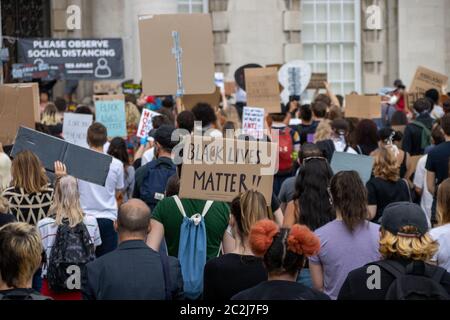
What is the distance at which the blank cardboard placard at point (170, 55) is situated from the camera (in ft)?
45.6

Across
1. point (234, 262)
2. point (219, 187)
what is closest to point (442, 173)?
point (219, 187)

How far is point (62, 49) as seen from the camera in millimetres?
20844

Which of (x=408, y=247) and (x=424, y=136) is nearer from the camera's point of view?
(x=408, y=247)

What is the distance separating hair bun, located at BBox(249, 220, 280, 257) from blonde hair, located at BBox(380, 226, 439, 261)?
0.66 metres

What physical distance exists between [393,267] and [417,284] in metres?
0.31

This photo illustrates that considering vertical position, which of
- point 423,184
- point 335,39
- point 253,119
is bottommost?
point 423,184

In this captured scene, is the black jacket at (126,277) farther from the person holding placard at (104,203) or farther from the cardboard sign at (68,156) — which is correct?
the person holding placard at (104,203)

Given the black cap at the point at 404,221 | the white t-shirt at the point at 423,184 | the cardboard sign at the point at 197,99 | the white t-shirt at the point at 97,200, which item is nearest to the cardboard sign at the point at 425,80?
the cardboard sign at the point at 197,99

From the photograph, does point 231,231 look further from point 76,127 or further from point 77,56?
point 77,56

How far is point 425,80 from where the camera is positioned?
62.9ft

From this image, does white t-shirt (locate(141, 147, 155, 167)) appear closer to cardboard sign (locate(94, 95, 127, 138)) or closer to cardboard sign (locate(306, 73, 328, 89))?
cardboard sign (locate(94, 95, 127, 138))

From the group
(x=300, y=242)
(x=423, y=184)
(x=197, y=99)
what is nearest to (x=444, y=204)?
(x=300, y=242)

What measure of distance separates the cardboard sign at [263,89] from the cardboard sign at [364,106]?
3.95 feet
